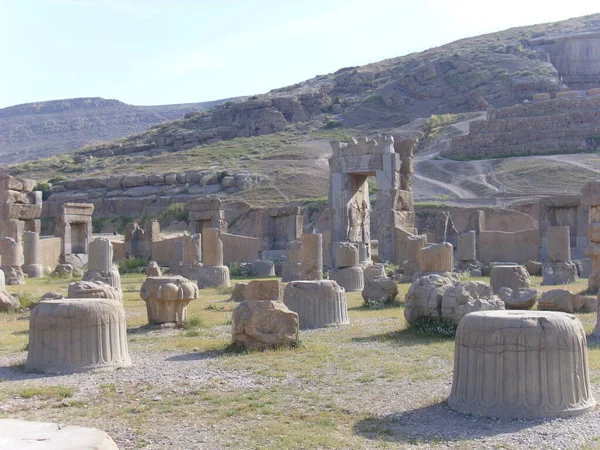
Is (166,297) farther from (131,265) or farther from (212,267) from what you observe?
(131,265)

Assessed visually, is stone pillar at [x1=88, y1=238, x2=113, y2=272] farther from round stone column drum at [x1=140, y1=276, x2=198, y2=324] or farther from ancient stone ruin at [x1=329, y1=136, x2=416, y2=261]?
ancient stone ruin at [x1=329, y1=136, x2=416, y2=261]

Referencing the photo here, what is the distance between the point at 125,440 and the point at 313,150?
197 ft

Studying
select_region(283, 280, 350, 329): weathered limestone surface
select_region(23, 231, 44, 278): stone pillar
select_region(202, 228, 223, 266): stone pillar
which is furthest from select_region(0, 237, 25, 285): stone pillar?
select_region(283, 280, 350, 329): weathered limestone surface

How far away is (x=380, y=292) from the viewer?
1509 cm

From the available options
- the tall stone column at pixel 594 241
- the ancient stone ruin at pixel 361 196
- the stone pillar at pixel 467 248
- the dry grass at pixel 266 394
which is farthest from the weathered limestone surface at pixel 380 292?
the ancient stone ruin at pixel 361 196

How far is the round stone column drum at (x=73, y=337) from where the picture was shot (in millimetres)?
8594

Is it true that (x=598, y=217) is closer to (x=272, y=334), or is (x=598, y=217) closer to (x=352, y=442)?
(x=272, y=334)

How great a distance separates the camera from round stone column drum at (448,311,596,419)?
643 cm

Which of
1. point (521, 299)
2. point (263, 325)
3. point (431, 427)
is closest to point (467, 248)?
point (521, 299)

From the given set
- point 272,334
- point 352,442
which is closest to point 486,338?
point 352,442

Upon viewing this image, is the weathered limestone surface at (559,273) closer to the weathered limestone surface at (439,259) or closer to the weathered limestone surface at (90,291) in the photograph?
the weathered limestone surface at (439,259)

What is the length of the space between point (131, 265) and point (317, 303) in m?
18.7

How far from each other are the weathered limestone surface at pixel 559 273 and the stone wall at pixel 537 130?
35.2m

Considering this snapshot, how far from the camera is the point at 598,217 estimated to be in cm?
1664
